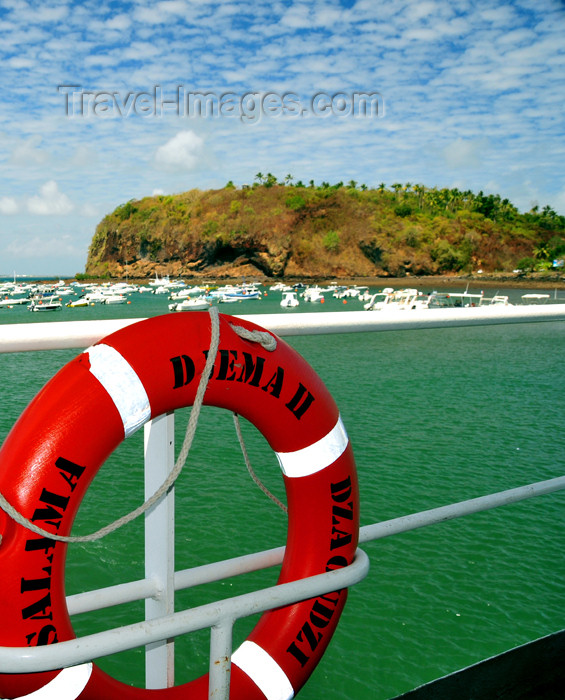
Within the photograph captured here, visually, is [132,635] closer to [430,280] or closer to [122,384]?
[122,384]

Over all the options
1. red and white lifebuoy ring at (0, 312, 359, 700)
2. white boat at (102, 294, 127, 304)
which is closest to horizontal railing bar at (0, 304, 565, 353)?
red and white lifebuoy ring at (0, 312, 359, 700)

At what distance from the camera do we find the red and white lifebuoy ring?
76cm

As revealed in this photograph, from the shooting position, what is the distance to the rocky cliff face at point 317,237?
2825 inches

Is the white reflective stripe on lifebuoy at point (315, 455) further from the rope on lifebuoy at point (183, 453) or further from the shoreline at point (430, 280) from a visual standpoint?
the shoreline at point (430, 280)

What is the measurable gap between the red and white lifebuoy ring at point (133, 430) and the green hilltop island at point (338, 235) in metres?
70.0

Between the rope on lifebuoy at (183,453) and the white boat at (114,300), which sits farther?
the white boat at (114,300)

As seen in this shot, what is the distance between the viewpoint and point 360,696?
389 cm

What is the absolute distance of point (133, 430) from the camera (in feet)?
2.75

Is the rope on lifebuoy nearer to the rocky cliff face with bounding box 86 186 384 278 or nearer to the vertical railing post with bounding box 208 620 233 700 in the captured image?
the vertical railing post with bounding box 208 620 233 700

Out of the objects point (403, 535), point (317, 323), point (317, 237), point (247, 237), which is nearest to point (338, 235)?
point (317, 237)

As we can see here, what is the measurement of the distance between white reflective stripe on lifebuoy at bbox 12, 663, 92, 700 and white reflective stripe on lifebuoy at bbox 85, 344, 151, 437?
298 mm

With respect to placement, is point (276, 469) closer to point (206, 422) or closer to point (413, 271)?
point (206, 422)

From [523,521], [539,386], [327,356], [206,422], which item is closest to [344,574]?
[523,521]

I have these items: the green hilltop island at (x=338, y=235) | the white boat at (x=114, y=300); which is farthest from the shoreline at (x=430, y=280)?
the white boat at (x=114, y=300)
